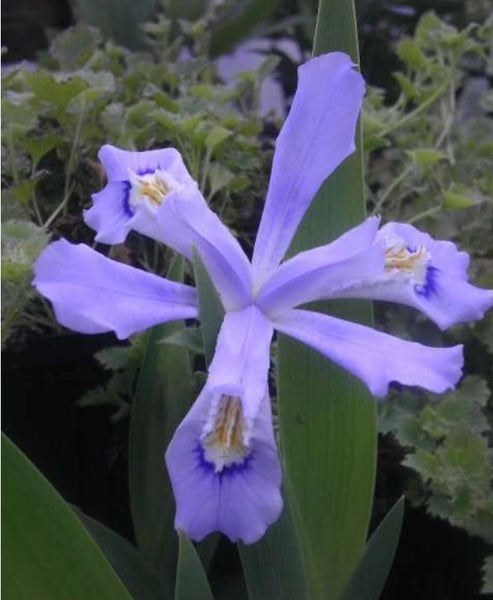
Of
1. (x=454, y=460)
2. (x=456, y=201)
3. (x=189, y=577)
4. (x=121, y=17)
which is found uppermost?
(x=121, y=17)

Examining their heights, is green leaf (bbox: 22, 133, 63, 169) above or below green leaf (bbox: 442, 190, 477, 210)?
above

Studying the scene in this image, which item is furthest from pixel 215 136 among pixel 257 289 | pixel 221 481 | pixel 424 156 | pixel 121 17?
pixel 121 17

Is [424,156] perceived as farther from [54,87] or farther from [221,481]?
[221,481]

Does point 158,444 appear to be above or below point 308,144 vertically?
below

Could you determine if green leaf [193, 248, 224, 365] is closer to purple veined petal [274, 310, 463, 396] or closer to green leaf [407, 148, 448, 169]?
purple veined petal [274, 310, 463, 396]

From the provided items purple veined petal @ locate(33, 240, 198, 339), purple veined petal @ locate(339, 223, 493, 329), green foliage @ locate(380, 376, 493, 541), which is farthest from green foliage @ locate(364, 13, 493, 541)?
purple veined petal @ locate(33, 240, 198, 339)
